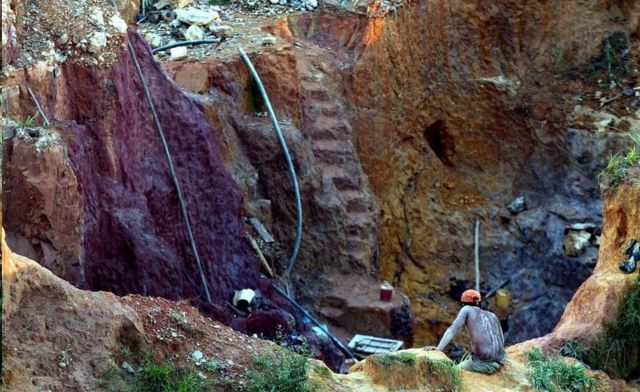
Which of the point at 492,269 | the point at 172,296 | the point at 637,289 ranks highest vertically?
the point at 637,289

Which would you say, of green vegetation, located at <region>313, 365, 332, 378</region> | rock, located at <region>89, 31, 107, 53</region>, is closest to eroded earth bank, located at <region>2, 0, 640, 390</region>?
rock, located at <region>89, 31, 107, 53</region>

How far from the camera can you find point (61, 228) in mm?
8195

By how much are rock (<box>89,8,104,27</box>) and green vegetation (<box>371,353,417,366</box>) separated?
431cm

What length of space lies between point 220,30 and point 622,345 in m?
7.65

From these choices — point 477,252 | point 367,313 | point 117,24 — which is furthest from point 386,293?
point 117,24

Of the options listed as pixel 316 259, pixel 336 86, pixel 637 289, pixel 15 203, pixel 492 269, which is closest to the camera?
pixel 15 203

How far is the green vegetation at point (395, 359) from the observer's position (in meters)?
7.79

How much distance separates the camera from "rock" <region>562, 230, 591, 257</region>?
1516 centimetres

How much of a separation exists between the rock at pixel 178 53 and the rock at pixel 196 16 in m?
0.87

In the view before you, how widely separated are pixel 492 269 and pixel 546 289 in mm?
939

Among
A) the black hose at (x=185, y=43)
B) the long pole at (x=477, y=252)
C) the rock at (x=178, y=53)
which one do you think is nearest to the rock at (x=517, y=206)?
the long pole at (x=477, y=252)

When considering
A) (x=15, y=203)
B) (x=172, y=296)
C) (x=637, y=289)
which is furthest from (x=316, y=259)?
(x=15, y=203)

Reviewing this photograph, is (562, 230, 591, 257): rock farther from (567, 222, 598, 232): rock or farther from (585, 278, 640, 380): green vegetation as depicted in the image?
(585, 278, 640, 380): green vegetation

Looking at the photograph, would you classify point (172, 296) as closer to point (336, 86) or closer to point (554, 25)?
point (336, 86)
